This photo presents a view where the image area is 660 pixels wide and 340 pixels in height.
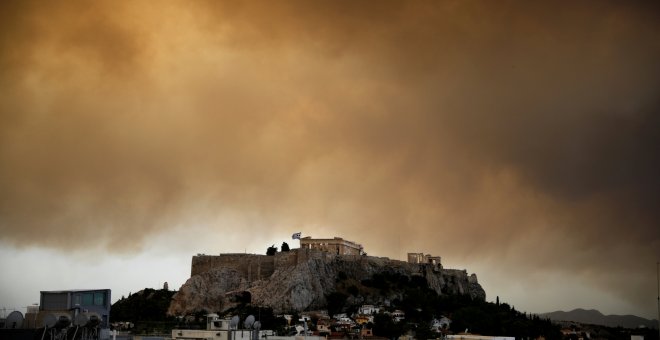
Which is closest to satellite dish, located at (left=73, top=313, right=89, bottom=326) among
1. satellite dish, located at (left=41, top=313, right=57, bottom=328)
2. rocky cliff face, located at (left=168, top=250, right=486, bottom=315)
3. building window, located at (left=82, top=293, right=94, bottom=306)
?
satellite dish, located at (left=41, top=313, right=57, bottom=328)

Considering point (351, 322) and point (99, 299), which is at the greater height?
point (99, 299)

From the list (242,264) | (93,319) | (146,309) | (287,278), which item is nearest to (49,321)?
(93,319)

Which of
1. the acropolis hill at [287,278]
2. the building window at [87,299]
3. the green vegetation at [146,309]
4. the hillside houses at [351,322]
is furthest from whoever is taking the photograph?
the acropolis hill at [287,278]

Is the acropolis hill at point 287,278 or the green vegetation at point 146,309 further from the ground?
the acropolis hill at point 287,278

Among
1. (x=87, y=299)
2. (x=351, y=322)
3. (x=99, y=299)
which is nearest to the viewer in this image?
(x=87, y=299)

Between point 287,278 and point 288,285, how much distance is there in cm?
142

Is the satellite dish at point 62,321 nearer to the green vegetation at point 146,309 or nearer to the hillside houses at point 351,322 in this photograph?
the hillside houses at point 351,322

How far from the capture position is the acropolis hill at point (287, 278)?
8369 cm

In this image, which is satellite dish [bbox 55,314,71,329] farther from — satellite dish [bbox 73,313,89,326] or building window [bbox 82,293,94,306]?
building window [bbox 82,293,94,306]

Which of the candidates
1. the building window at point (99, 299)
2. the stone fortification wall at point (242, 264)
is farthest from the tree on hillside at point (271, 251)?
the building window at point (99, 299)

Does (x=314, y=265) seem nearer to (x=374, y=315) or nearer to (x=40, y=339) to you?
(x=374, y=315)

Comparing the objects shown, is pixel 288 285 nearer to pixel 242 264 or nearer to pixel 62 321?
pixel 242 264

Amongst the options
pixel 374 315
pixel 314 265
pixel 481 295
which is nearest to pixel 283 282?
pixel 314 265

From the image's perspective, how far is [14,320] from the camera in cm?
2528
